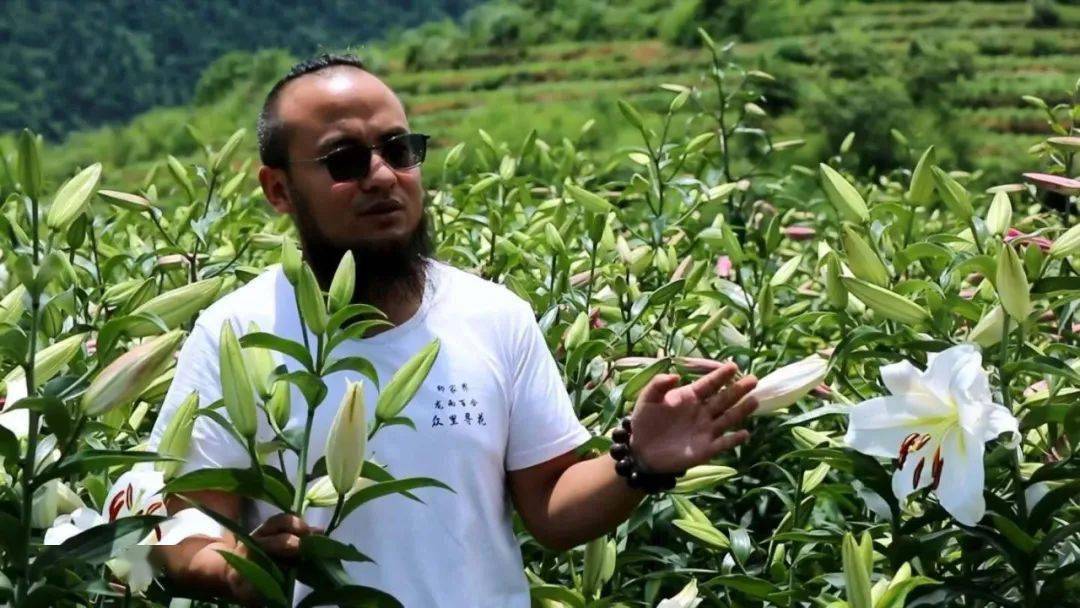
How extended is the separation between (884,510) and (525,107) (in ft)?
30.7

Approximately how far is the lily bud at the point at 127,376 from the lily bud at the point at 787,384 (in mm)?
465

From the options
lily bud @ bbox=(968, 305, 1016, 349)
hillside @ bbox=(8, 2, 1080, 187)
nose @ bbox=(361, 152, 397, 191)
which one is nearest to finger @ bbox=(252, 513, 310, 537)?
nose @ bbox=(361, 152, 397, 191)

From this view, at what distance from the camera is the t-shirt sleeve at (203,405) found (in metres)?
1.27

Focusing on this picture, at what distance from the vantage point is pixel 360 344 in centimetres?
137

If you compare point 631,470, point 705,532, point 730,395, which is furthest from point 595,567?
point 730,395

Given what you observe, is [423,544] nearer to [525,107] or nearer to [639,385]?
[639,385]

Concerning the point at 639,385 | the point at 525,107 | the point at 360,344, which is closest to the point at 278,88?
the point at 360,344

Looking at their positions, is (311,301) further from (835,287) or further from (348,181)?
(835,287)

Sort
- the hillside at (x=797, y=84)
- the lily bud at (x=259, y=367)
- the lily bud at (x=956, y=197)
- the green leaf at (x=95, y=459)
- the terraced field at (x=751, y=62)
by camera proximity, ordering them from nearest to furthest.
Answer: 1. the green leaf at (x=95, y=459)
2. the lily bud at (x=259, y=367)
3. the lily bud at (x=956, y=197)
4. the hillside at (x=797, y=84)
5. the terraced field at (x=751, y=62)

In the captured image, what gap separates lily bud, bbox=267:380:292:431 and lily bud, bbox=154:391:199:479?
0.06 metres

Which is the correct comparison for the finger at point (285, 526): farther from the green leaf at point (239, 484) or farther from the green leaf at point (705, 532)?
the green leaf at point (705, 532)

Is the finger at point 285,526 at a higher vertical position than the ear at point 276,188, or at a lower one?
lower

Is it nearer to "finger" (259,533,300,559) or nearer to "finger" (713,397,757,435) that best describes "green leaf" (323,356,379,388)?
"finger" (259,533,300,559)

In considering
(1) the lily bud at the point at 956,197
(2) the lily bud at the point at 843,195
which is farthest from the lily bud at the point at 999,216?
(2) the lily bud at the point at 843,195
